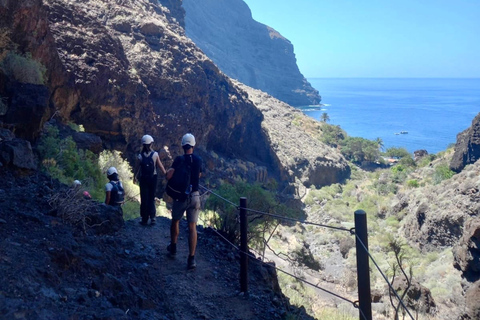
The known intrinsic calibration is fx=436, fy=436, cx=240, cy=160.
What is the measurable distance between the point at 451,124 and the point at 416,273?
103878 millimetres

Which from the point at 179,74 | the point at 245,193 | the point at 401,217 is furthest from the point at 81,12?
the point at 401,217

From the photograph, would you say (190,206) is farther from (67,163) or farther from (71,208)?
(67,163)

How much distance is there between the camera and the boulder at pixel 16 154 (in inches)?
244

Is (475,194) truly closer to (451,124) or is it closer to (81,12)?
(81,12)

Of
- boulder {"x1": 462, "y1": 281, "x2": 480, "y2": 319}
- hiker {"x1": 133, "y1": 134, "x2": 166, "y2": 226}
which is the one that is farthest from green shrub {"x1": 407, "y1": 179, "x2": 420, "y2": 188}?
hiker {"x1": 133, "y1": 134, "x2": 166, "y2": 226}

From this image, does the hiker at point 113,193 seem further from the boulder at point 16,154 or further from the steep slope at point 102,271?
the boulder at point 16,154

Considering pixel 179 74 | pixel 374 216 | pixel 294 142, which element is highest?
pixel 179 74

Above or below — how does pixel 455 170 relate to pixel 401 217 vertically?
above

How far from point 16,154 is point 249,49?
156 m

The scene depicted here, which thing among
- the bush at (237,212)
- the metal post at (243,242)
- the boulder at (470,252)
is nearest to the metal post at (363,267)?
the metal post at (243,242)

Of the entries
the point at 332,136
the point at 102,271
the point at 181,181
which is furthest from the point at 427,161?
the point at 102,271

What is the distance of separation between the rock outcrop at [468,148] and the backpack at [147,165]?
30.6 meters

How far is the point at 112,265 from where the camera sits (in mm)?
4707

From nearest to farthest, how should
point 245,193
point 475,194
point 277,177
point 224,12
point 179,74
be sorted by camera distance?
1. point 245,193
2. point 475,194
3. point 179,74
4. point 277,177
5. point 224,12
